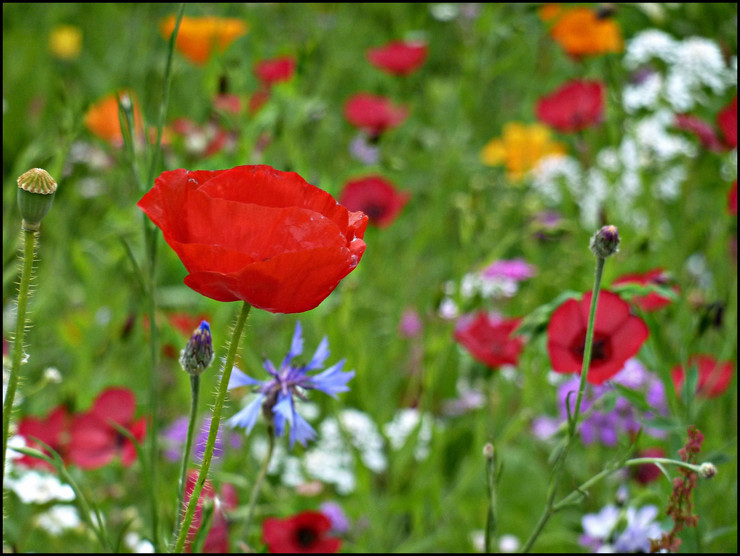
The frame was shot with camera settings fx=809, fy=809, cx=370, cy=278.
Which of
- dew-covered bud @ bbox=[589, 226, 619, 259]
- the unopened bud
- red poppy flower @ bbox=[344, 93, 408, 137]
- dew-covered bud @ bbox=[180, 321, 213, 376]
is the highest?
dew-covered bud @ bbox=[589, 226, 619, 259]

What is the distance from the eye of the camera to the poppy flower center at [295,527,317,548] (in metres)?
0.72

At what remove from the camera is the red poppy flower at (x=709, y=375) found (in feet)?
2.68

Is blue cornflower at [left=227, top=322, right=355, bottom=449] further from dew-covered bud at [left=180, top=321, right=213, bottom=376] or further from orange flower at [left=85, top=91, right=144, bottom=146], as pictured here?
orange flower at [left=85, top=91, right=144, bottom=146]

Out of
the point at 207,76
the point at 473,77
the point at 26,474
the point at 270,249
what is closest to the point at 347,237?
the point at 270,249

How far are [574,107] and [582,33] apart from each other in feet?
0.58

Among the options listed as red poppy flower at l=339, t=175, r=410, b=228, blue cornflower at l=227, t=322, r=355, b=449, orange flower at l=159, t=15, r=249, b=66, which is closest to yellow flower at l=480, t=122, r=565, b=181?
red poppy flower at l=339, t=175, r=410, b=228

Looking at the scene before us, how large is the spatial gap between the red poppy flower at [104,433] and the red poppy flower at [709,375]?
22.1 inches

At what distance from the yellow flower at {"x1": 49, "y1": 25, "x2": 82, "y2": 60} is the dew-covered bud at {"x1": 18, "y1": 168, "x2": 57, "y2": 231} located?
189 cm

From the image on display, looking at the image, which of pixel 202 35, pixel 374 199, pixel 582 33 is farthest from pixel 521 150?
pixel 202 35

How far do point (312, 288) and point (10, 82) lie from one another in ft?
5.90

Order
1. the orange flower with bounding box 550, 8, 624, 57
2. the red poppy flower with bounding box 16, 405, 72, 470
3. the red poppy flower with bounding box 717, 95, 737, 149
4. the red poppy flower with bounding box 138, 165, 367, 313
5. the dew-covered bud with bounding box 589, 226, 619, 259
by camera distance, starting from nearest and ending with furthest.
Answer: the red poppy flower with bounding box 138, 165, 367, 313 < the dew-covered bud with bounding box 589, 226, 619, 259 < the red poppy flower with bounding box 16, 405, 72, 470 < the red poppy flower with bounding box 717, 95, 737, 149 < the orange flower with bounding box 550, 8, 624, 57

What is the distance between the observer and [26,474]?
2.44ft

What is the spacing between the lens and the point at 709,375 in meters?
0.89

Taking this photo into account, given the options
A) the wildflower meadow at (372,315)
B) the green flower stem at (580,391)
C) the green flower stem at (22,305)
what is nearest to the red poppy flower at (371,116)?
the wildflower meadow at (372,315)
